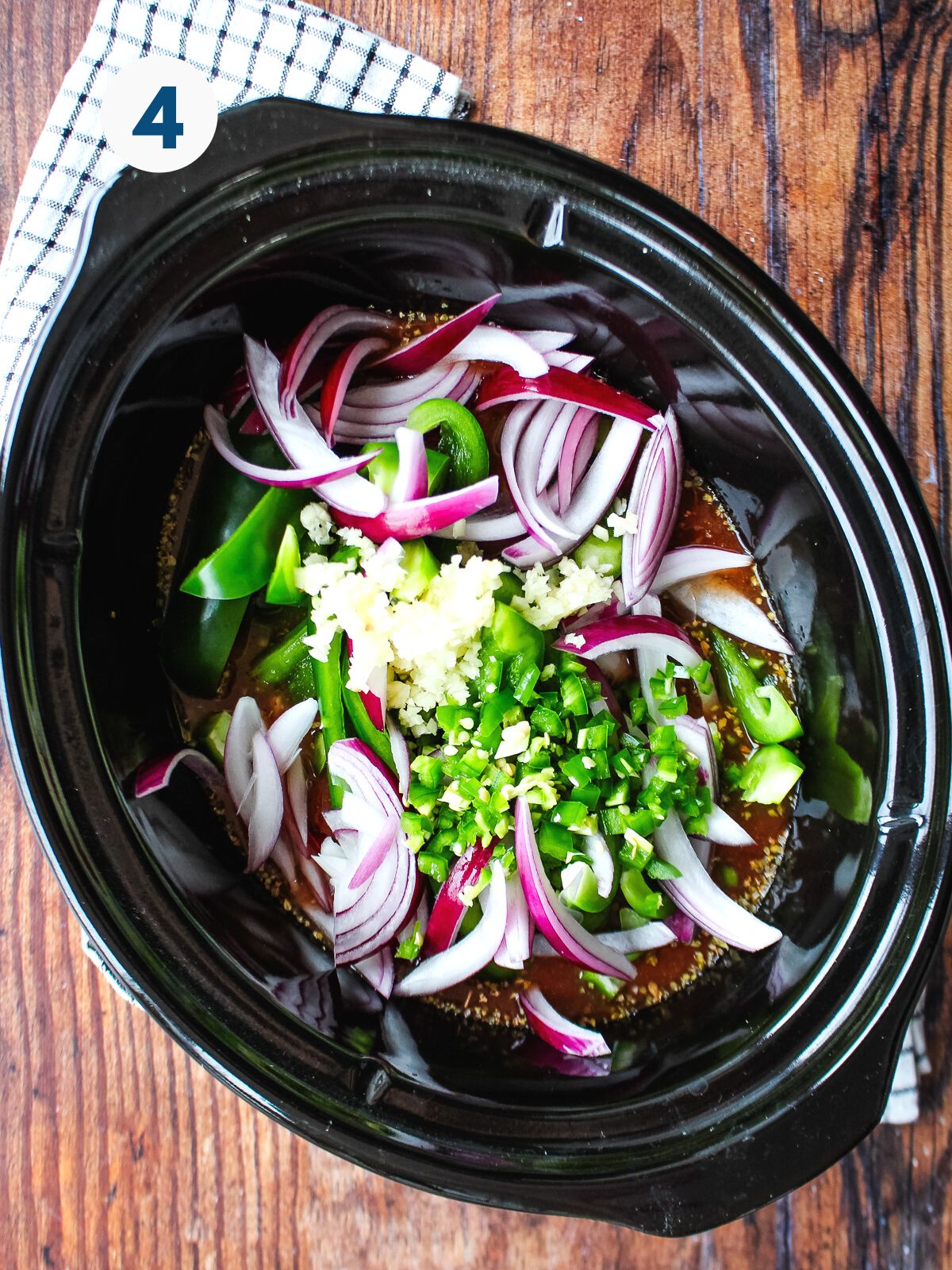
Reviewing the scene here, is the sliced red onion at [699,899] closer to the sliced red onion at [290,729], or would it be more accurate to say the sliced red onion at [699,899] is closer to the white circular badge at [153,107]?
the sliced red onion at [290,729]

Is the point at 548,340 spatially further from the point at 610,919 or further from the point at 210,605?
the point at 610,919

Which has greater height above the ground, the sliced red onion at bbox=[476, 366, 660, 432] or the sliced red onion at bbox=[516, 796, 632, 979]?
the sliced red onion at bbox=[476, 366, 660, 432]

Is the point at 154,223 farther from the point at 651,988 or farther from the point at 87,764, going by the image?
the point at 651,988

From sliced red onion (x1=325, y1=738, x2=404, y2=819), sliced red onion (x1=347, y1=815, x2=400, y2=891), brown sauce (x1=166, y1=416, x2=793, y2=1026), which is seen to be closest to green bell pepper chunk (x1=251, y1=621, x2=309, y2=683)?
brown sauce (x1=166, y1=416, x2=793, y2=1026)

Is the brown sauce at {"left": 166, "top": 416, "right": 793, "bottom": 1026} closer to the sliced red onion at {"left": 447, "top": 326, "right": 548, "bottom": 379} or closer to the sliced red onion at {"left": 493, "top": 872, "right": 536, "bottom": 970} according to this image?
the sliced red onion at {"left": 493, "top": 872, "right": 536, "bottom": 970}

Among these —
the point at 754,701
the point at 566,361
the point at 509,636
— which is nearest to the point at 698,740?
the point at 754,701

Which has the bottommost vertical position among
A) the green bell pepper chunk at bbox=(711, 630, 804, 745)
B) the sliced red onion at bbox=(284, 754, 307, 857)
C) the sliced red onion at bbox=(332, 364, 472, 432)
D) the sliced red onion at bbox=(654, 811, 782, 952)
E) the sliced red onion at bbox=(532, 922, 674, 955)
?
the sliced red onion at bbox=(532, 922, 674, 955)

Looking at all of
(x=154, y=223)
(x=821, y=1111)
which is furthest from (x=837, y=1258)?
(x=154, y=223)

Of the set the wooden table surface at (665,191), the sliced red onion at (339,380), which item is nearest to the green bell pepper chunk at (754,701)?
the wooden table surface at (665,191)
